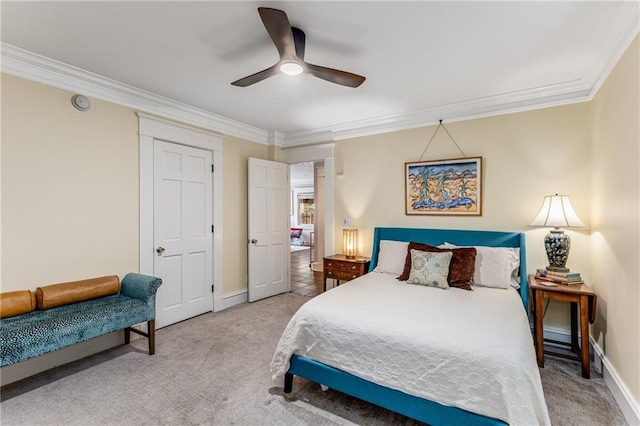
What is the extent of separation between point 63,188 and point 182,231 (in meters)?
1.25

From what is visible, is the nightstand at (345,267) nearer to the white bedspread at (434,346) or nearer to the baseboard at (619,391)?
the white bedspread at (434,346)

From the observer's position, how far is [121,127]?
3.17 m

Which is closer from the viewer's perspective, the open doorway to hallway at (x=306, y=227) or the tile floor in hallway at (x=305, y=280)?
the tile floor in hallway at (x=305, y=280)

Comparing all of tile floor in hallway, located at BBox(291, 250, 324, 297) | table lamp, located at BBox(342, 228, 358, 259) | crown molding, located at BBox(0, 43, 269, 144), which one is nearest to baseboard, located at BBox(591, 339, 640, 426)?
table lamp, located at BBox(342, 228, 358, 259)

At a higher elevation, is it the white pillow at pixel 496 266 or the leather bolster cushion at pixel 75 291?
the white pillow at pixel 496 266

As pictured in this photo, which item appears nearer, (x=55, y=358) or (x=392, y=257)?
(x=55, y=358)

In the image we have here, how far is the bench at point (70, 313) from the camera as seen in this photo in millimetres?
2105

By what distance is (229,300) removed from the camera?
14.2 feet

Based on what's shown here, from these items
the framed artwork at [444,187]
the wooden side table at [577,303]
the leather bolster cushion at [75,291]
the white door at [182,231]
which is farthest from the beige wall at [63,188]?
the wooden side table at [577,303]

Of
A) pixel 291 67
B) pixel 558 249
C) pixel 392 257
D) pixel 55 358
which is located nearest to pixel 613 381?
pixel 558 249

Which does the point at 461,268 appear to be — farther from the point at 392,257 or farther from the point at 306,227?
the point at 306,227

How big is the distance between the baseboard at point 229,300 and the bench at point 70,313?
1.15 meters

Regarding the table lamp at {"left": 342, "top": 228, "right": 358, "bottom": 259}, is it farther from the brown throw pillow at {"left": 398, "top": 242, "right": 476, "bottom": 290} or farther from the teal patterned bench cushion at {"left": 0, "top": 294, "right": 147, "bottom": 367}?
the teal patterned bench cushion at {"left": 0, "top": 294, "right": 147, "bottom": 367}

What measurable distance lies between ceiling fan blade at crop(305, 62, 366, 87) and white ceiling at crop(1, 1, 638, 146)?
0.23m
